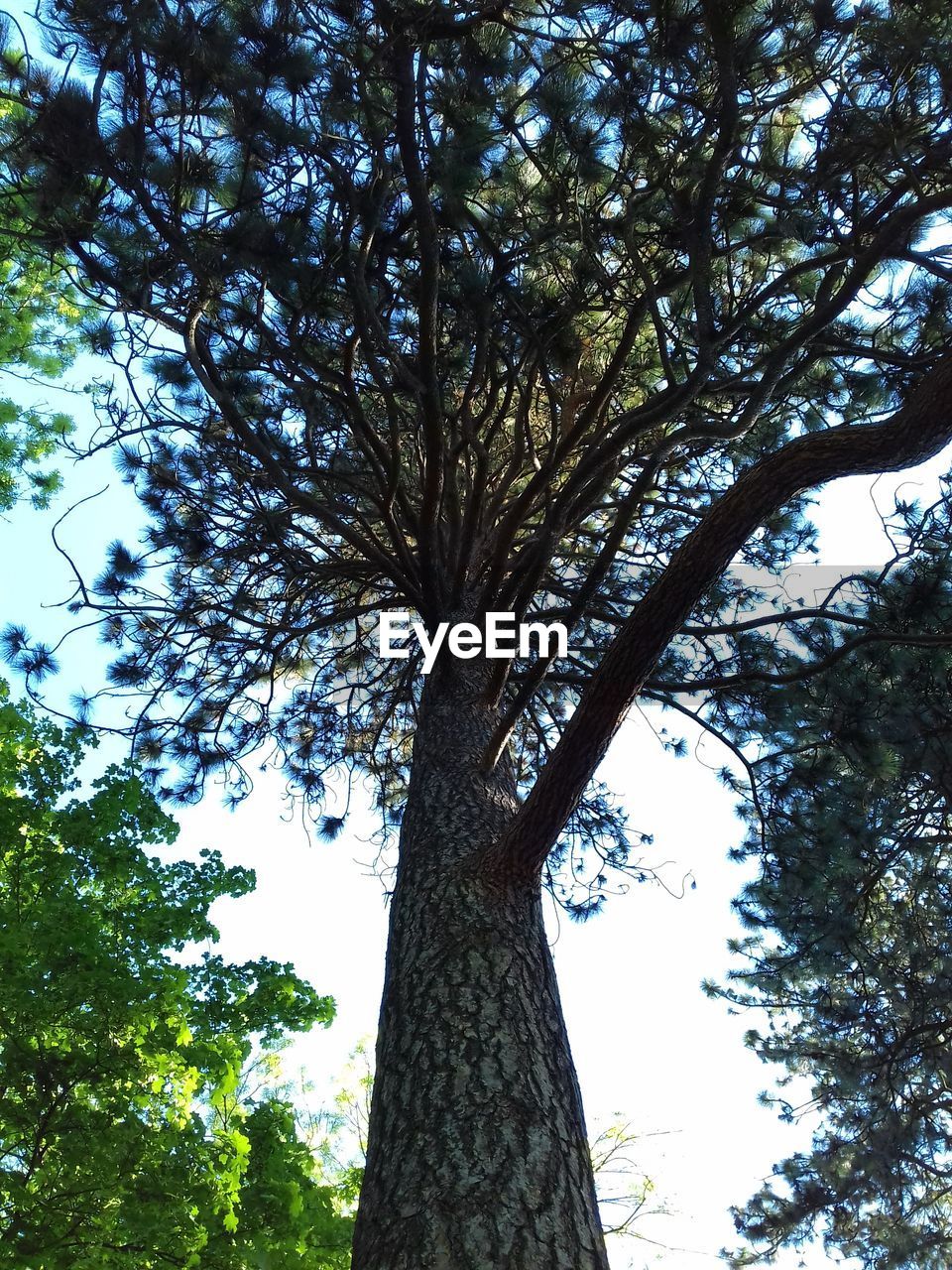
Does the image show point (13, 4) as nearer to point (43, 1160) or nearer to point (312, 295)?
point (312, 295)

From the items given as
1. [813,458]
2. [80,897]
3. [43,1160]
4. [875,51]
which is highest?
[875,51]

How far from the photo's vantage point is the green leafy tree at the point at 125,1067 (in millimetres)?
3801

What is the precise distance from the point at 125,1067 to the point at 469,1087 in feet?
7.16

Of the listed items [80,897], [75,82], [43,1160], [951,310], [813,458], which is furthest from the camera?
[80,897]

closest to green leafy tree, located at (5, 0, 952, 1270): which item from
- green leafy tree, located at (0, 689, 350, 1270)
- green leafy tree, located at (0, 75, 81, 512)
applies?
green leafy tree, located at (0, 689, 350, 1270)

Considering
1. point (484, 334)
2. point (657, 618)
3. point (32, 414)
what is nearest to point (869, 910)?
point (657, 618)

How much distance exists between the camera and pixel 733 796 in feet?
19.5

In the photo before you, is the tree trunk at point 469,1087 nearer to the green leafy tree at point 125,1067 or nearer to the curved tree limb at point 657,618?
the curved tree limb at point 657,618

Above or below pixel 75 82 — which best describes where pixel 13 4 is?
above

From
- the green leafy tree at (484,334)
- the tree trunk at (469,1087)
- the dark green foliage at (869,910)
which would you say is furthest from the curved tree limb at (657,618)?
the dark green foliage at (869,910)

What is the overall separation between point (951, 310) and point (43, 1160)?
530cm

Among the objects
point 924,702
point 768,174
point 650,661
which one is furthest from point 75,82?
point 924,702

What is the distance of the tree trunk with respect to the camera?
2.14 metres

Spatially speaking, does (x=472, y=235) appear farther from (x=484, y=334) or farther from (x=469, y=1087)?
(x=469, y=1087)
